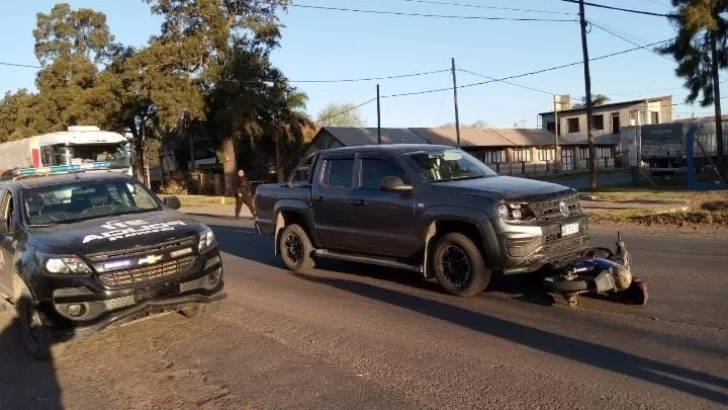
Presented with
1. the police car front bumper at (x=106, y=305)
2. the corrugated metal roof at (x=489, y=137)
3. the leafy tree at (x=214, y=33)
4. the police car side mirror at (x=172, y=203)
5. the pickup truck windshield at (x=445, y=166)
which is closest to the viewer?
the police car front bumper at (x=106, y=305)

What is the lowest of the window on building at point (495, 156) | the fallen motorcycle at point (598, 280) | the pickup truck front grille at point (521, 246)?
the fallen motorcycle at point (598, 280)

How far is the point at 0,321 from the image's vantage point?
8.05 m

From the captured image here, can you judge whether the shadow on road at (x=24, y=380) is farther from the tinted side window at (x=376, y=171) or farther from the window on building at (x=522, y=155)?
the window on building at (x=522, y=155)

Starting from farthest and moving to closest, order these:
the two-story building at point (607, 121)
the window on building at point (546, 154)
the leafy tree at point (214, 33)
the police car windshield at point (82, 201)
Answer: the two-story building at point (607, 121), the window on building at point (546, 154), the leafy tree at point (214, 33), the police car windshield at point (82, 201)

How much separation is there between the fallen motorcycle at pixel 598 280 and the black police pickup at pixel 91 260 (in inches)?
138

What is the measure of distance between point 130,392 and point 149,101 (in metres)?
38.7

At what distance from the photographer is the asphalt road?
16.0 feet

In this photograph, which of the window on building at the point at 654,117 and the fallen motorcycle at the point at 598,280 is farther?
the window on building at the point at 654,117

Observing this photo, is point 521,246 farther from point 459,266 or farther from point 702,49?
point 702,49

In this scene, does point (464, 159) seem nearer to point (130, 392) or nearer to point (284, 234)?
point (284, 234)

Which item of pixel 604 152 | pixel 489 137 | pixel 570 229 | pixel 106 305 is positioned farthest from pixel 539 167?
pixel 106 305

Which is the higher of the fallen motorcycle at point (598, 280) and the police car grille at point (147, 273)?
the police car grille at point (147, 273)

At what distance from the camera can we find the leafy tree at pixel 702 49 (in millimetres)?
24891

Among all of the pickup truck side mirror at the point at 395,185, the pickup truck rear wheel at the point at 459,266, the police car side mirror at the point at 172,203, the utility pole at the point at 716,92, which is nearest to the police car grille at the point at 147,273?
the police car side mirror at the point at 172,203
